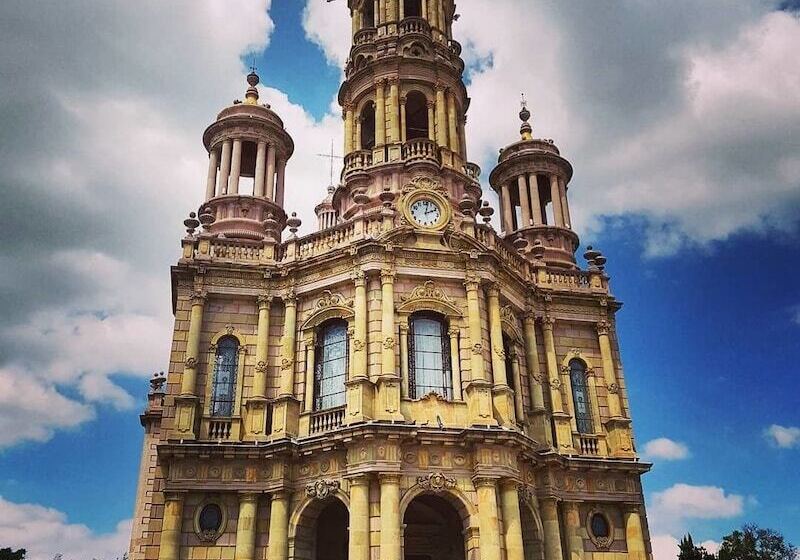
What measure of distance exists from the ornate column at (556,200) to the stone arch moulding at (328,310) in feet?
42.4

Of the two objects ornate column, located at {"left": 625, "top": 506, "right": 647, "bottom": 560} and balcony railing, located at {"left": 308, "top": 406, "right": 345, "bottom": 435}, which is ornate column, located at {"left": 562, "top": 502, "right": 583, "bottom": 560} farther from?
balcony railing, located at {"left": 308, "top": 406, "right": 345, "bottom": 435}

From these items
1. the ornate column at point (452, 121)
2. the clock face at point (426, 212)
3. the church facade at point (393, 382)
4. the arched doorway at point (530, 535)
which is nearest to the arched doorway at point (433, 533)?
the church facade at point (393, 382)

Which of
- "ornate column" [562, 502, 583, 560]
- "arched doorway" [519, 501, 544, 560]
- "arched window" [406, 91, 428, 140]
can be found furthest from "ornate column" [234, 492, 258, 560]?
"arched window" [406, 91, 428, 140]

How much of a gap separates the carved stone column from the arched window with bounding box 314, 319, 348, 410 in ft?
10.6

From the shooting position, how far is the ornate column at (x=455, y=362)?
77.4 feet

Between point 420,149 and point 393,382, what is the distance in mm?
10910

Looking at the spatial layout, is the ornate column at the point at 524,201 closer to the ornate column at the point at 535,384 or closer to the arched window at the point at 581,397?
the ornate column at the point at 535,384

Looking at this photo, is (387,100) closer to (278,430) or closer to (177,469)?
(278,430)

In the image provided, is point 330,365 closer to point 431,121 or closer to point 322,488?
point 322,488

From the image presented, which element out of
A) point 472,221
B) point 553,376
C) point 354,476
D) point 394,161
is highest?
point 394,161

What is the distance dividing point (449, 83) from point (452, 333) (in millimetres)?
12854

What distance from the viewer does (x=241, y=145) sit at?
32.8m

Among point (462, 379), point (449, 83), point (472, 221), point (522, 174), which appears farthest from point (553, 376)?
point (449, 83)

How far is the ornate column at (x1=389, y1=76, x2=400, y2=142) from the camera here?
30.0 meters
